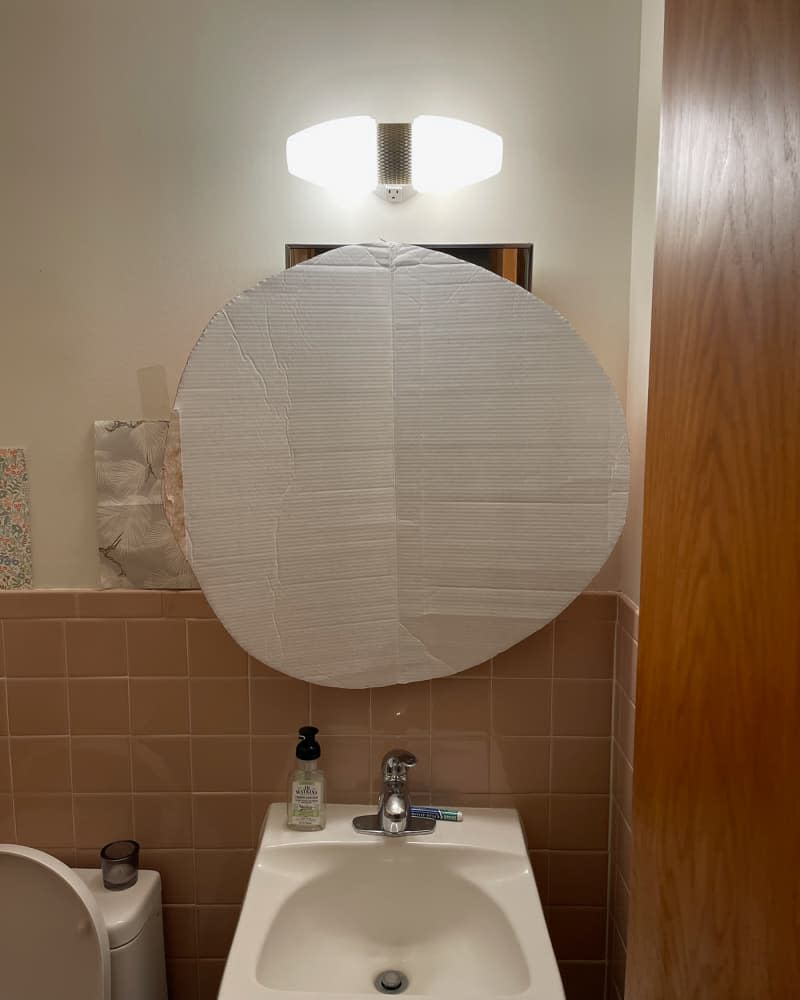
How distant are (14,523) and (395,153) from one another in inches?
33.9

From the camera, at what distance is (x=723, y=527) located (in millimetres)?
535

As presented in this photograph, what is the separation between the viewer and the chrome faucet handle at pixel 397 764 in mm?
1211

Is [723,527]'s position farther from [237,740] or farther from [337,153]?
[237,740]

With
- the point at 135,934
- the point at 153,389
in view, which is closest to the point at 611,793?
the point at 135,934

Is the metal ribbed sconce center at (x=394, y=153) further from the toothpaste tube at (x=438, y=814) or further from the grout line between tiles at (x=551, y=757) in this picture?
the toothpaste tube at (x=438, y=814)

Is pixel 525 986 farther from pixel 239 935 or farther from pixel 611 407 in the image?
pixel 611 407

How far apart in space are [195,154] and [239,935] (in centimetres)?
116

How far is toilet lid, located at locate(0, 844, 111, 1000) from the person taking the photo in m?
1.14

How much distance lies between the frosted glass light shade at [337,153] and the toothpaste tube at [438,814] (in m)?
1.00

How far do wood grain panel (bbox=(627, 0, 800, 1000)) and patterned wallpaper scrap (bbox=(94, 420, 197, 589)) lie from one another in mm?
833

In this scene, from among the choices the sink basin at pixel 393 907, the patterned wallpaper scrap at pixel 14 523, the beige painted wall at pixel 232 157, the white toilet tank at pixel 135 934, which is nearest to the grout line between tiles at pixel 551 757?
the sink basin at pixel 393 907

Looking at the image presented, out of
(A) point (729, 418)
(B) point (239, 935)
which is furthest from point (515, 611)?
(A) point (729, 418)

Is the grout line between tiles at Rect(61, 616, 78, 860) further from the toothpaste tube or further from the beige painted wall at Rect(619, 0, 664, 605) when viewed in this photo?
the beige painted wall at Rect(619, 0, 664, 605)

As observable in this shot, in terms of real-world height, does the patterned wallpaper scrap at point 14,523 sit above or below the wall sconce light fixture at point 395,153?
below
